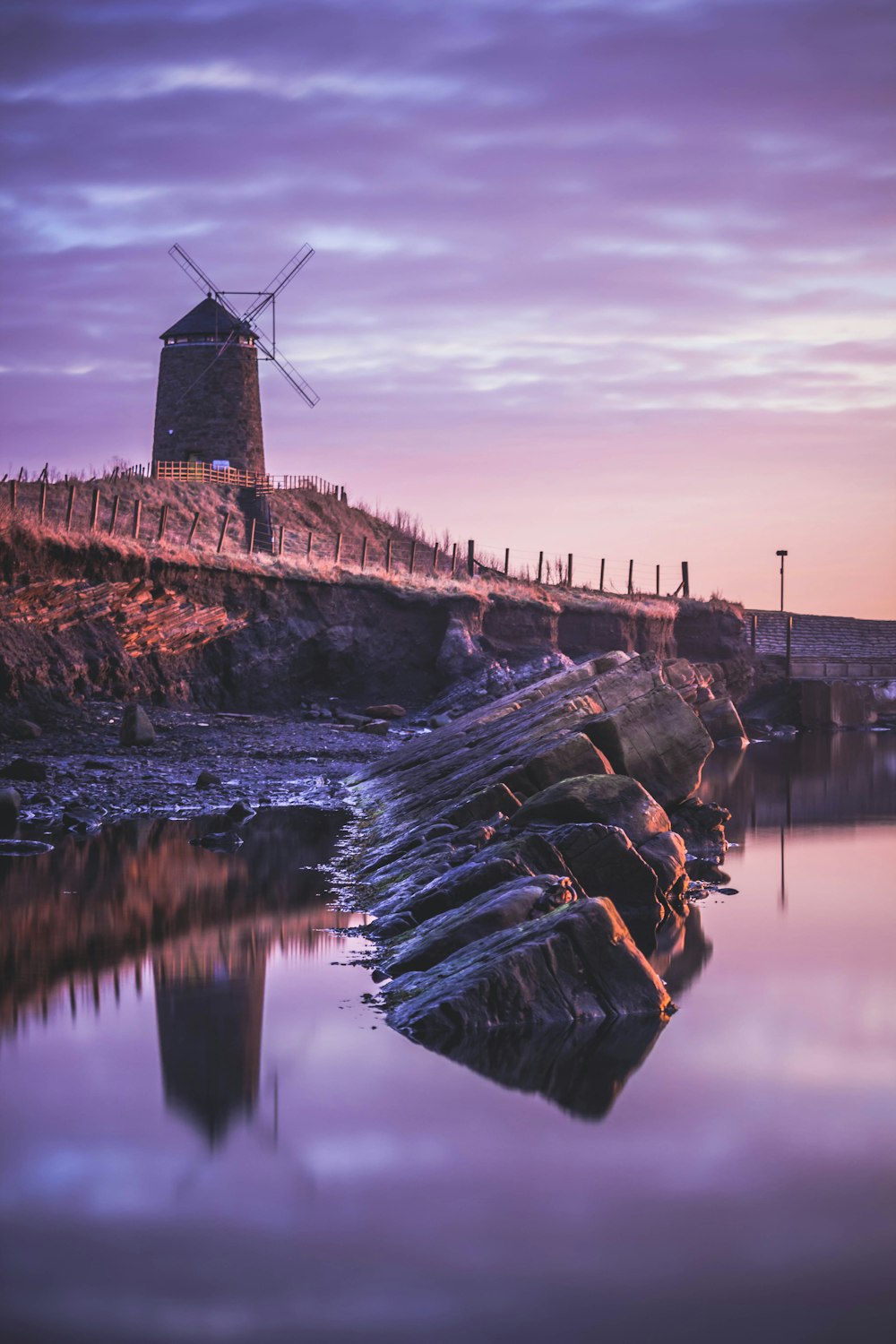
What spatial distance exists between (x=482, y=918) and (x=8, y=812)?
10.1m

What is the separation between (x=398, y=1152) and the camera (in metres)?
8.43

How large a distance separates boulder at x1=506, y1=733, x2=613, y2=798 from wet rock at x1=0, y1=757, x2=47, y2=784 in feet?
31.2

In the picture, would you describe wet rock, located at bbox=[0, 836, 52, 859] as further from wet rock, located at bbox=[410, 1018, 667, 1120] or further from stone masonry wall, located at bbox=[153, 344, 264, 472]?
stone masonry wall, located at bbox=[153, 344, 264, 472]

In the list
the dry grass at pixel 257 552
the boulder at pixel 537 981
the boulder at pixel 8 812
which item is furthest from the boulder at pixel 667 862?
the dry grass at pixel 257 552

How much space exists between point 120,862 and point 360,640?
26.8 meters

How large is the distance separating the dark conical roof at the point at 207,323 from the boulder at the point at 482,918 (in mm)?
58761

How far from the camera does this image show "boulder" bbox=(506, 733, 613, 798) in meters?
16.6

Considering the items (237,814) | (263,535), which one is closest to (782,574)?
(263,535)

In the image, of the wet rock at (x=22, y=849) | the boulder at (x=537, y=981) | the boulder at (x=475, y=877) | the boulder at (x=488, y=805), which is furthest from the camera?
the wet rock at (x=22, y=849)

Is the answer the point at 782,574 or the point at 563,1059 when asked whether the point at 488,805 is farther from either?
the point at 782,574

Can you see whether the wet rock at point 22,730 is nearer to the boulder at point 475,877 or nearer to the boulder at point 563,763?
the boulder at point 563,763

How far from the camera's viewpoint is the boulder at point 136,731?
1096 inches

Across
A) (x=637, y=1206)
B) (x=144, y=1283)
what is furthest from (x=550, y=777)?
(x=144, y=1283)

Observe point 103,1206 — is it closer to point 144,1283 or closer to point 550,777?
point 144,1283
